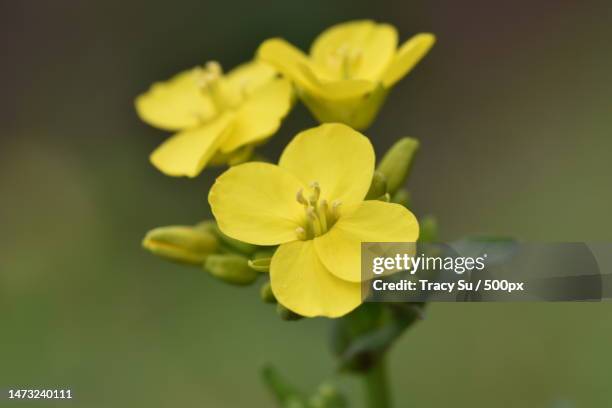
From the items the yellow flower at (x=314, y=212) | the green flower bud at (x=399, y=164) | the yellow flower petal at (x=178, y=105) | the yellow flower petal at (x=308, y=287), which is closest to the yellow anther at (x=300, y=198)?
the yellow flower at (x=314, y=212)

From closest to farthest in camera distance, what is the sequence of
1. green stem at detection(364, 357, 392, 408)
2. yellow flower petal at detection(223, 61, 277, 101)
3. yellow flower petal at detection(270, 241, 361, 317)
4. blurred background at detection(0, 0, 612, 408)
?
yellow flower petal at detection(270, 241, 361, 317)
green stem at detection(364, 357, 392, 408)
yellow flower petal at detection(223, 61, 277, 101)
blurred background at detection(0, 0, 612, 408)

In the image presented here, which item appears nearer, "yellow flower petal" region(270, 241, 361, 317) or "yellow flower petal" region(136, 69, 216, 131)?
"yellow flower petal" region(270, 241, 361, 317)

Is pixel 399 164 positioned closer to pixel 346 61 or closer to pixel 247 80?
pixel 346 61

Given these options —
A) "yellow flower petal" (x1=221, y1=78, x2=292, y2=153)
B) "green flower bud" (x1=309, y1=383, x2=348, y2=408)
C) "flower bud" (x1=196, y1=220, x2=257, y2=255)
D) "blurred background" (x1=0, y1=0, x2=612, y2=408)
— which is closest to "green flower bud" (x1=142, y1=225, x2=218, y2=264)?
"flower bud" (x1=196, y1=220, x2=257, y2=255)

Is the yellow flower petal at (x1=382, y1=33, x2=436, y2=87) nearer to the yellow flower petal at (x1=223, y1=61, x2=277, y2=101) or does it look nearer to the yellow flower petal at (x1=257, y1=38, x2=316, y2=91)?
the yellow flower petal at (x1=257, y1=38, x2=316, y2=91)

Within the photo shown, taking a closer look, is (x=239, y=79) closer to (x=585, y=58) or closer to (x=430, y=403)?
(x=430, y=403)

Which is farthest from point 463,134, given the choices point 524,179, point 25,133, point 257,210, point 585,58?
point 257,210
